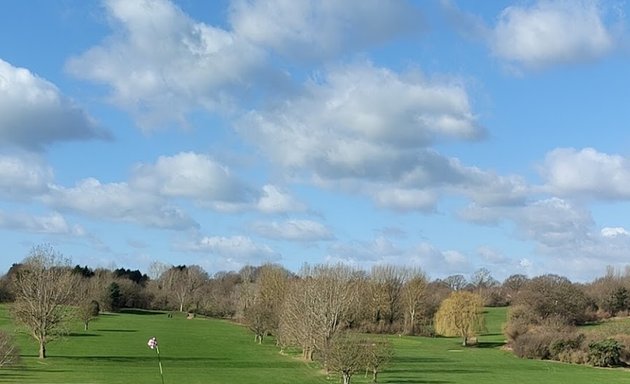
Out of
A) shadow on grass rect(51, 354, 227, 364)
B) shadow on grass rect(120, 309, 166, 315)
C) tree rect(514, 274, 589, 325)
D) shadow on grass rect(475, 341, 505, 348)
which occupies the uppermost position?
tree rect(514, 274, 589, 325)

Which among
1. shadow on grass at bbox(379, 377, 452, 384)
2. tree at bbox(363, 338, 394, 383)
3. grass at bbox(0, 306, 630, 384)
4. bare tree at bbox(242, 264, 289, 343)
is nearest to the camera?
tree at bbox(363, 338, 394, 383)

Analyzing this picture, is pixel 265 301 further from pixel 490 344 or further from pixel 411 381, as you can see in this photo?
pixel 411 381

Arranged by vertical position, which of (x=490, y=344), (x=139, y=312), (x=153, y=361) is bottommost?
(x=490, y=344)

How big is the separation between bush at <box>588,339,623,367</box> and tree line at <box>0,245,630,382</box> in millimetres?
1228

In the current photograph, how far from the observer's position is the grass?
46.3 meters

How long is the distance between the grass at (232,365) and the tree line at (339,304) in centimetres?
251

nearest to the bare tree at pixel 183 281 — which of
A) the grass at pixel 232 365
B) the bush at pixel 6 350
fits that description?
the grass at pixel 232 365

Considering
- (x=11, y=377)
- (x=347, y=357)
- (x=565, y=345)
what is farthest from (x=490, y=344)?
(x=11, y=377)

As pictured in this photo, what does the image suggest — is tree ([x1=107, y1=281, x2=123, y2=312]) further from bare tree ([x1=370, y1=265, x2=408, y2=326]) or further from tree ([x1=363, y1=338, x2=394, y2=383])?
tree ([x1=363, y1=338, x2=394, y2=383])

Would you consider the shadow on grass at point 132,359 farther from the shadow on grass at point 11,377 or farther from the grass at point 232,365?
the shadow on grass at point 11,377

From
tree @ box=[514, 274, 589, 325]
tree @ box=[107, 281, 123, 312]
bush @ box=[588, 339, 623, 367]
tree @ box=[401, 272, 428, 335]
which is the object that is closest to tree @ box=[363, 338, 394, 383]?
bush @ box=[588, 339, 623, 367]

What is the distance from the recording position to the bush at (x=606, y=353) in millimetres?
67250

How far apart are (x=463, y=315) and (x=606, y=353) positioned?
22.6 metres

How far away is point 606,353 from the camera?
6719 centimetres
